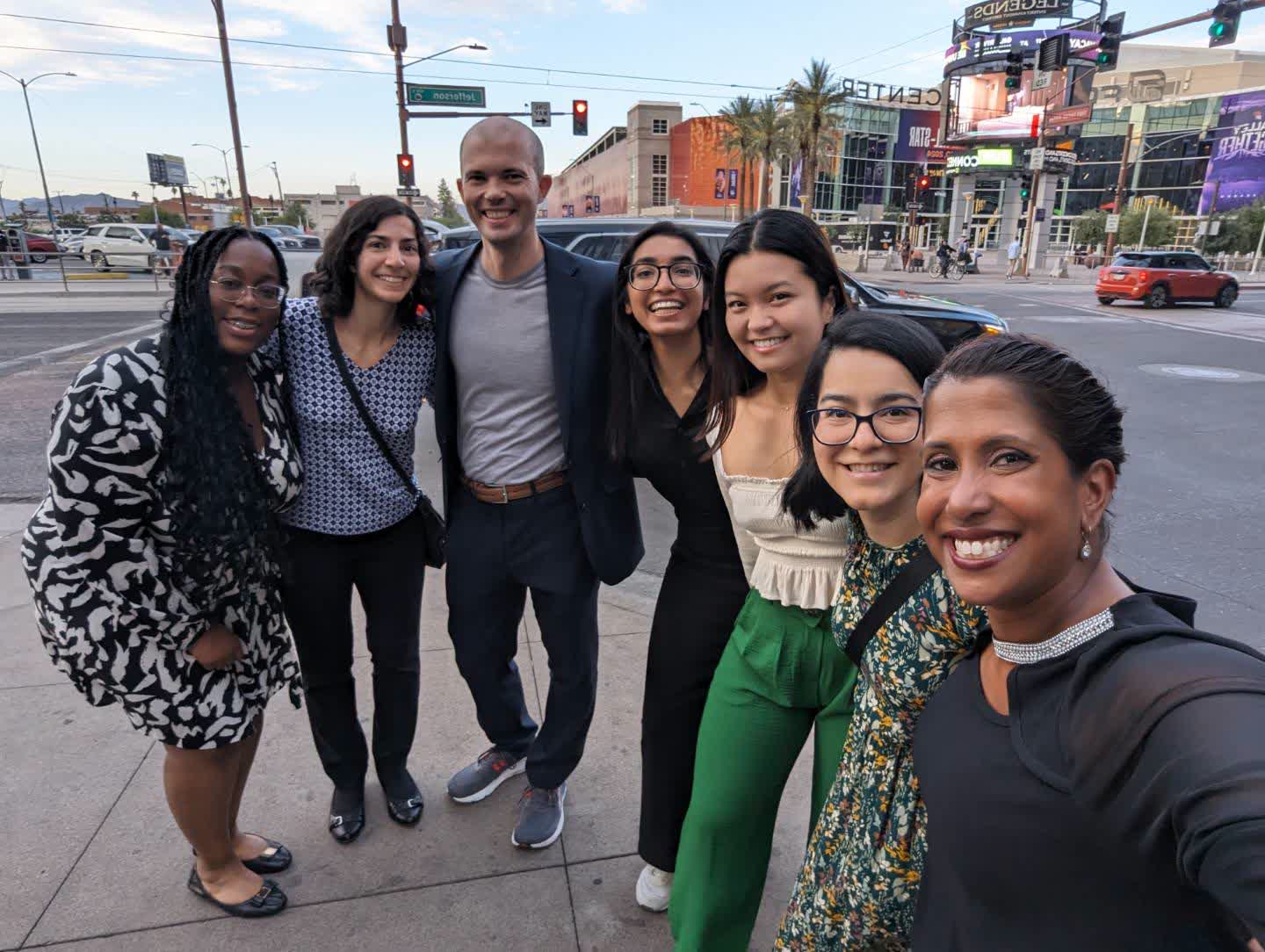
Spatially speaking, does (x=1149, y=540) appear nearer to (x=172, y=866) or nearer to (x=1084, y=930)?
(x=1084, y=930)

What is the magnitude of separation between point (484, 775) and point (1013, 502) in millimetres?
2439

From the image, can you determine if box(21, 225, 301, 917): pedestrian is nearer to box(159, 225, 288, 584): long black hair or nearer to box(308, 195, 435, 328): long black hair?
box(159, 225, 288, 584): long black hair

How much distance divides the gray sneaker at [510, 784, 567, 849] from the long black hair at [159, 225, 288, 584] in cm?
130

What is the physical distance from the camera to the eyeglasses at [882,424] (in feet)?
5.08

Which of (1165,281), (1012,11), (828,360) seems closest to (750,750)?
(828,360)

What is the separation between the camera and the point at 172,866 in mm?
2545

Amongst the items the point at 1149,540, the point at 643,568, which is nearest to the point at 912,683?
the point at 643,568

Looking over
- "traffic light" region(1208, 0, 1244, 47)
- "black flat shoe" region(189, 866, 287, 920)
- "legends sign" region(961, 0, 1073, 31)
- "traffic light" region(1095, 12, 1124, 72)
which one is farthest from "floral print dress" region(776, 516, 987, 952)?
"legends sign" region(961, 0, 1073, 31)

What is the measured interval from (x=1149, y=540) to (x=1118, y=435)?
5.09 metres

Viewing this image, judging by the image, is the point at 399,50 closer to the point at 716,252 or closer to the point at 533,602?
the point at 716,252

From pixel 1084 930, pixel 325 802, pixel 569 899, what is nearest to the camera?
pixel 1084 930

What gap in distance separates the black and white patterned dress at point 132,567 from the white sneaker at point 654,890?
1.27m

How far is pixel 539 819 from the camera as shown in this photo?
2.71 meters

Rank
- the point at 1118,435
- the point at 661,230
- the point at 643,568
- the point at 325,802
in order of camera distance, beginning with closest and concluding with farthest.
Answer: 1. the point at 1118,435
2. the point at 661,230
3. the point at 325,802
4. the point at 643,568
